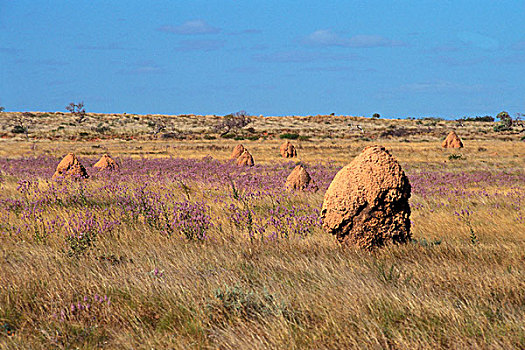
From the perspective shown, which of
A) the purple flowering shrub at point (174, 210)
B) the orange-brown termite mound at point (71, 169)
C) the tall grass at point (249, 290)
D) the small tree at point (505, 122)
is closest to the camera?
the tall grass at point (249, 290)

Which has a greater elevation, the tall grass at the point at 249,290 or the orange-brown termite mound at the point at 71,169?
the orange-brown termite mound at the point at 71,169

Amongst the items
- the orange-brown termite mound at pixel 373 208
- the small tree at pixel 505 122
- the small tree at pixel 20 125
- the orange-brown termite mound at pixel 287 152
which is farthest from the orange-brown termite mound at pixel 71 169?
the small tree at pixel 505 122

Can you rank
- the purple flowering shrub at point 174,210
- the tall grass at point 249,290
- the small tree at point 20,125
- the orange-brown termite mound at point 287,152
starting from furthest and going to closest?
the small tree at point 20,125 → the orange-brown termite mound at point 287,152 → the purple flowering shrub at point 174,210 → the tall grass at point 249,290

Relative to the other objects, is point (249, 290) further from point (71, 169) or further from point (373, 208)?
point (71, 169)

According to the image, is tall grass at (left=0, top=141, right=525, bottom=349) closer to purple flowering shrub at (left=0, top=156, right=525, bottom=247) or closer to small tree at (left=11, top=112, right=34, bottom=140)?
purple flowering shrub at (left=0, top=156, right=525, bottom=247)

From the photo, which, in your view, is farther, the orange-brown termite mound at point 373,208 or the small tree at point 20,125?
the small tree at point 20,125

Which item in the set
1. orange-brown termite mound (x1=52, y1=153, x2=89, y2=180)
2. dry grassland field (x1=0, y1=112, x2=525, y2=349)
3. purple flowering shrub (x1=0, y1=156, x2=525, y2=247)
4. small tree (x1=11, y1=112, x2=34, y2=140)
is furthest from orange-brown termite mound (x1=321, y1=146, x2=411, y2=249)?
small tree (x1=11, y1=112, x2=34, y2=140)

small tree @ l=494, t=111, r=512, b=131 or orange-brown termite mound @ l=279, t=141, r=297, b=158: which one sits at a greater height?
small tree @ l=494, t=111, r=512, b=131

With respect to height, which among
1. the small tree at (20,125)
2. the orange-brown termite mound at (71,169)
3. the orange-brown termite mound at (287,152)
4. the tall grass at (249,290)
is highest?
the small tree at (20,125)

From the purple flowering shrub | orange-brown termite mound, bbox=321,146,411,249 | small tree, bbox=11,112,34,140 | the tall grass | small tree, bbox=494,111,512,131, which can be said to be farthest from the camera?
small tree, bbox=494,111,512,131

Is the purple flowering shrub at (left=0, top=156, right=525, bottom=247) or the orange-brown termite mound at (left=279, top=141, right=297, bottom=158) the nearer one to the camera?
the purple flowering shrub at (left=0, top=156, right=525, bottom=247)

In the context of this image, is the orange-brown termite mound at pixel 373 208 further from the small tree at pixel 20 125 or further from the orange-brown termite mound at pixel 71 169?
the small tree at pixel 20 125

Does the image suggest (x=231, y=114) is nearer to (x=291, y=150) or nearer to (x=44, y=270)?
(x=291, y=150)

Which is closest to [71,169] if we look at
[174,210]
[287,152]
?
[174,210]
